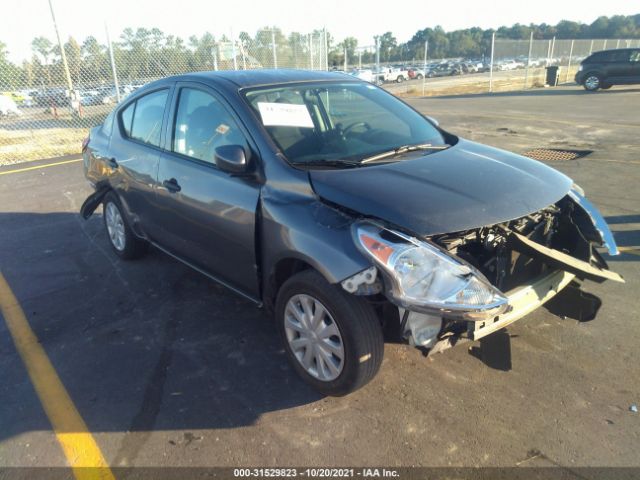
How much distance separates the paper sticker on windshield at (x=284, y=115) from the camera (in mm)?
3236

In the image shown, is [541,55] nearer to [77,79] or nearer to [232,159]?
[77,79]

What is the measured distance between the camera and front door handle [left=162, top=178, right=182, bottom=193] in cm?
365

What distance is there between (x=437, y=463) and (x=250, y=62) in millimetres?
15272

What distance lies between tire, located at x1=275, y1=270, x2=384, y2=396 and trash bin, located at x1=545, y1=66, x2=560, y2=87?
2741cm

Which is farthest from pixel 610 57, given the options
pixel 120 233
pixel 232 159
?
pixel 232 159

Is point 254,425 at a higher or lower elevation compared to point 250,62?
lower

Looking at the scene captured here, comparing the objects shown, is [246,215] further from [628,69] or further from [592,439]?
[628,69]

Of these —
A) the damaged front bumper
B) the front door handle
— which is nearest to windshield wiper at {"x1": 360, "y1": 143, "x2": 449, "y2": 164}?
the damaged front bumper

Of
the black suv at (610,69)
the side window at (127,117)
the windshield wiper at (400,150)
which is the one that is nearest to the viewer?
the windshield wiper at (400,150)

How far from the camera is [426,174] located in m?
2.93

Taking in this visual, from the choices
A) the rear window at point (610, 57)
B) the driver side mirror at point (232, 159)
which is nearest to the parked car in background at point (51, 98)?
the driver side mirror at point (232, 159)

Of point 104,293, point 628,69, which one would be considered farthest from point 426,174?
point 628,69

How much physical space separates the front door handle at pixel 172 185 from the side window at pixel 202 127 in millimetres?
227

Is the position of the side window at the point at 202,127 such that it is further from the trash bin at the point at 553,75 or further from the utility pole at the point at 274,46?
the trash bin at the point at 553,75
